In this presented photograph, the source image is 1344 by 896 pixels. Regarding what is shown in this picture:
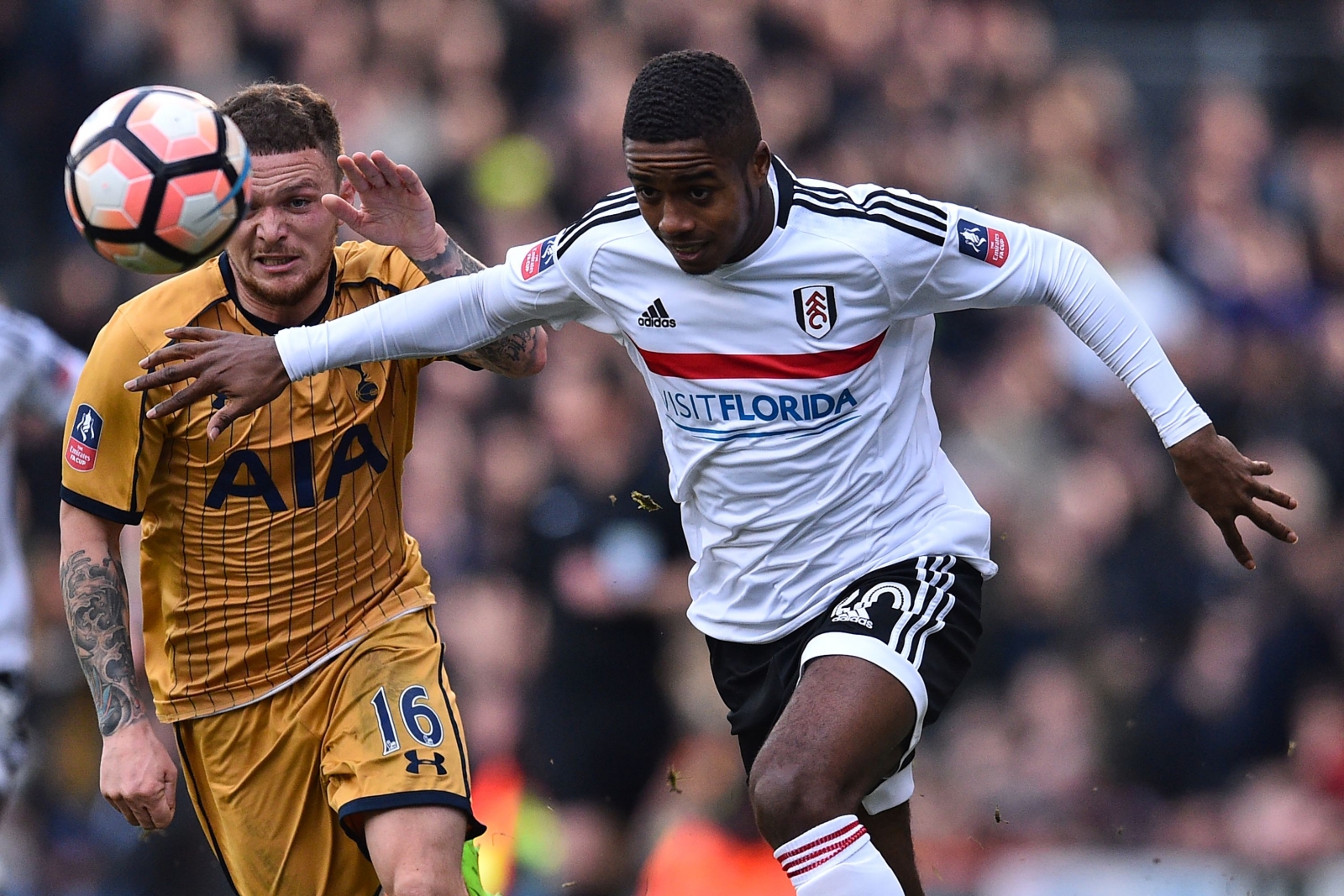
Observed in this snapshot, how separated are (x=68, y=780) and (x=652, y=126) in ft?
19.3

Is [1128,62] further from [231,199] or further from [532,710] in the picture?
[231,199]

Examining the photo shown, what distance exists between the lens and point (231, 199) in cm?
454

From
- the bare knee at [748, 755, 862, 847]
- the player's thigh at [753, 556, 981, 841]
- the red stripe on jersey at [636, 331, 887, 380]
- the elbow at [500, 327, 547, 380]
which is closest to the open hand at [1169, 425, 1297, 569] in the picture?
Result: the player's thigh at [753, 556, 981, 841]

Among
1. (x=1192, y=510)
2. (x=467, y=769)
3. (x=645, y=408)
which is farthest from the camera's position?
(x=1192, y=510)

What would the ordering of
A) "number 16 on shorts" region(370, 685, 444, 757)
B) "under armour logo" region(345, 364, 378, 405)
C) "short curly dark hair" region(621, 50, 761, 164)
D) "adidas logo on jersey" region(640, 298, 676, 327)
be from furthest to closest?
"under armour logo" region(345, 364, 378, 405)
"number 16 on shorts" region(370, 685, 444, 757)
"adidas logo on jersey" region(640, 298, 676, 327)
"short curly dark hair" region(621, 50, 761, 164)

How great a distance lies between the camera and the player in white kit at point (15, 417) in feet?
19.8

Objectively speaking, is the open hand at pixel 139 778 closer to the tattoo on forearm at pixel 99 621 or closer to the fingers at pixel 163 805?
the fingers at pixel 163 805

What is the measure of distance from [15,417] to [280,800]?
202 cm

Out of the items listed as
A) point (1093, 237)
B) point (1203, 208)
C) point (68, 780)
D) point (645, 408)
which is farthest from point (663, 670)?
point (1203, 208)

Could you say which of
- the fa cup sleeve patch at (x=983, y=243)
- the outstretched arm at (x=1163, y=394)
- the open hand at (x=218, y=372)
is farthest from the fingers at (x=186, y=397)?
the outstretched arm at (x=1163, y=394)

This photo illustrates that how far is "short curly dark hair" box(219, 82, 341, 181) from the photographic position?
4949mm

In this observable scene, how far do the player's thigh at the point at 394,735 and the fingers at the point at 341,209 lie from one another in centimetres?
117

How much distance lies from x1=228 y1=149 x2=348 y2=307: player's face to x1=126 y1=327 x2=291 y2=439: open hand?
1.15 ft

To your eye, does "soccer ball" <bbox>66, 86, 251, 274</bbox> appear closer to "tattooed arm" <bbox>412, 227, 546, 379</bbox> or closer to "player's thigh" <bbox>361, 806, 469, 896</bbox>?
"tattooed arm" <bbox>412, 227, 546, 379</bbox>
